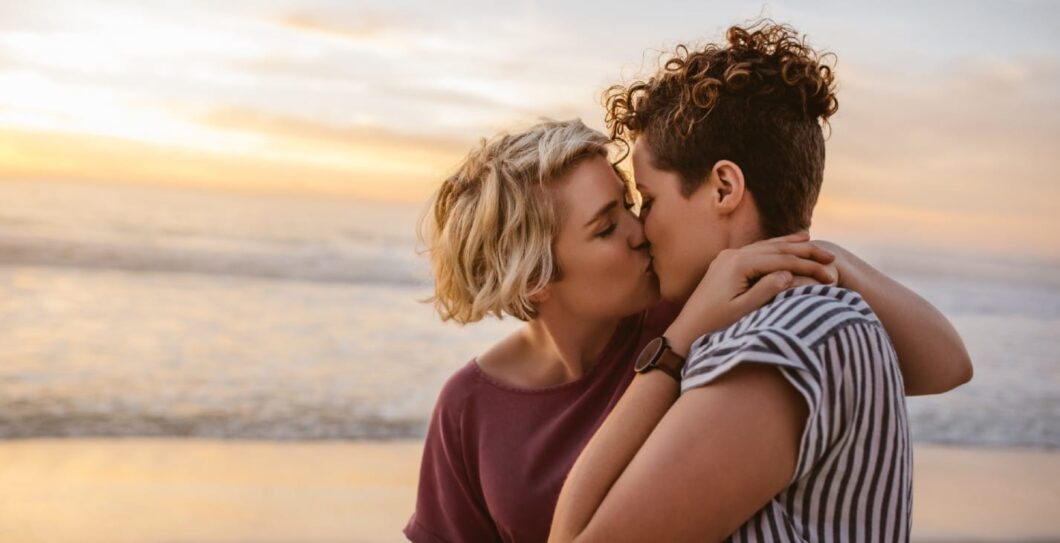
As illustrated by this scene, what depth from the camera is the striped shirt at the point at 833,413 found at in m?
1.83

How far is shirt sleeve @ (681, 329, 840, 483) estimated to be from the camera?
1.79m

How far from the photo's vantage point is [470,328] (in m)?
12.4

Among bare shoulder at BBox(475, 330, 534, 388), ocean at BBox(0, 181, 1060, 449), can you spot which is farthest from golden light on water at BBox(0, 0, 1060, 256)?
bare shoulder at BBox(475, 330, 534, 388)

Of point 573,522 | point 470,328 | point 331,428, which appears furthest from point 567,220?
point 470,328

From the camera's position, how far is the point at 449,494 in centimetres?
329

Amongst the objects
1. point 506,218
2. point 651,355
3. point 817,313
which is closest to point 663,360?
point 651,355

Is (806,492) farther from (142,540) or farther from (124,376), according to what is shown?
(124,376)

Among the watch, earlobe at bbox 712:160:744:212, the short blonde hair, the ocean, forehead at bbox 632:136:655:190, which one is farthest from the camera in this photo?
the ocean

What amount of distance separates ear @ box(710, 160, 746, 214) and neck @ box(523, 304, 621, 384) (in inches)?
35.5

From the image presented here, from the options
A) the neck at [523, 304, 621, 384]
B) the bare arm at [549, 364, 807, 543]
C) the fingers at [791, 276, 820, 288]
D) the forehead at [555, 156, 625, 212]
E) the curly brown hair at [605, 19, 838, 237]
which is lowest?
the neck at [523, 304, 621, 384]

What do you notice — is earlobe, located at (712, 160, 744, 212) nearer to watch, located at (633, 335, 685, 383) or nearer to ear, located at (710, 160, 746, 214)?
ear, located at (710, 160, 746, 214)

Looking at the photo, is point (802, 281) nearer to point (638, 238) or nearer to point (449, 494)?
point (638, 238)

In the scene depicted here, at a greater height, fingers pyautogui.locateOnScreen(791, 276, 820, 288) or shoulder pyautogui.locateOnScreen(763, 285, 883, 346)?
shoulder pyautogui.locateOnScreen(763, 285, 883, 346)

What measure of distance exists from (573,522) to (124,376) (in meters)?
8.21
